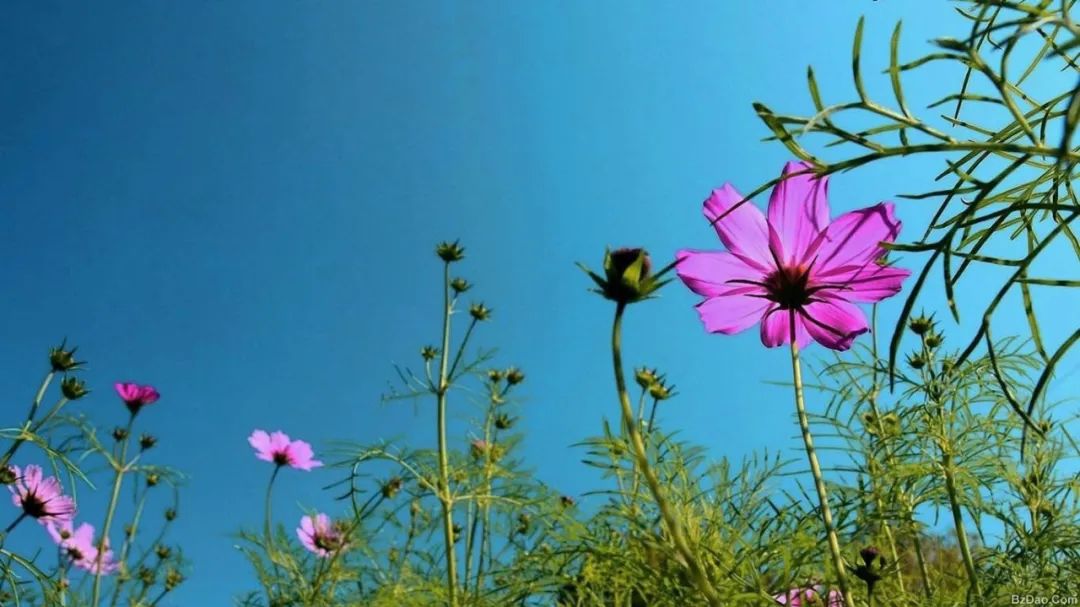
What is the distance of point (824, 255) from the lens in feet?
1.82

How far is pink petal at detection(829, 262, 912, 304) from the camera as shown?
1.80ft

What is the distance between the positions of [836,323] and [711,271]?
0.37 ft

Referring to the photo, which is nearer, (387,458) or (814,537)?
(814,537)

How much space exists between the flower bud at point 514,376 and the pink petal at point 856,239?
1.49 metres

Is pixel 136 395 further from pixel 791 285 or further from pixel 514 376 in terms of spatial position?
pixel 791 285

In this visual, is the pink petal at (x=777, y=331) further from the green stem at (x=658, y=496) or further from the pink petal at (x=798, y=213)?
the green stem at (x=658, y=496)

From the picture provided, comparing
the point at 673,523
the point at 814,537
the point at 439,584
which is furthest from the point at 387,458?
the point at 673,523

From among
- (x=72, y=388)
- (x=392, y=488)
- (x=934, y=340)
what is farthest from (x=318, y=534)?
(x=934, y=340)

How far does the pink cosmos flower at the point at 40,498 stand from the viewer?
53.9 inches

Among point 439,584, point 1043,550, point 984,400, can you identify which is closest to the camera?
point 1043,550

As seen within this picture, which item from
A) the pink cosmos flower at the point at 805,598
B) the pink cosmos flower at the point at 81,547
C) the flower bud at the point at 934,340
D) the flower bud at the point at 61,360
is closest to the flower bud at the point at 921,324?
the flower bud at the point at 934,340

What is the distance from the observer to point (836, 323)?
0.60 m

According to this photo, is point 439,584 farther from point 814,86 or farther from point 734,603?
point 814,86

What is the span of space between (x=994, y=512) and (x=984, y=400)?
0.58 feet
